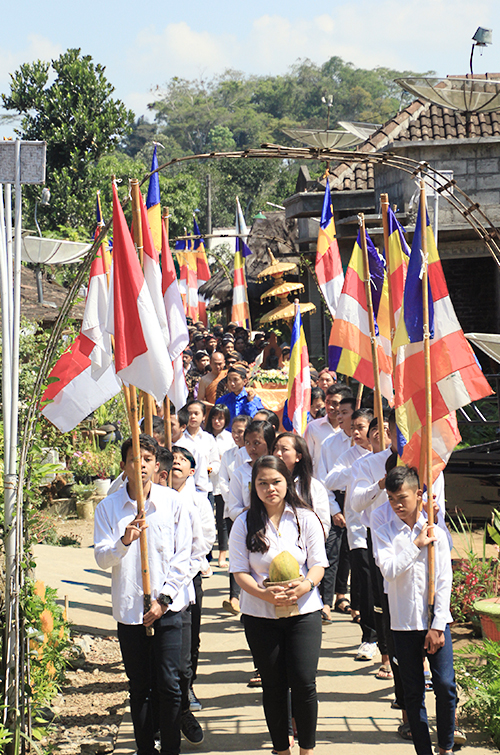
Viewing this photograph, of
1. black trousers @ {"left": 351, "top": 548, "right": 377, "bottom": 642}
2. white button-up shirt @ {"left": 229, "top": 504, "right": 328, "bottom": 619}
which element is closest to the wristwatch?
white button-up shirt @ {"left": 229, "top": 504, "right": 328, "bottom": 619}

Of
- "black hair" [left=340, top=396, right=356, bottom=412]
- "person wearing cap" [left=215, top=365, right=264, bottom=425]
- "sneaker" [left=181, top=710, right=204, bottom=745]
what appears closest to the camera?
"sneaker" [left=181, top=710, right=204, bottom=745]

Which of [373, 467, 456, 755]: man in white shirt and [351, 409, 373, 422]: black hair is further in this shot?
[351, 409, 373, 422]: black hair

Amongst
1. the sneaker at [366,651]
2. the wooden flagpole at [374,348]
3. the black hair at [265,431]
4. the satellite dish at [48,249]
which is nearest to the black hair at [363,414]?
the wooden flagpole at [374,348]

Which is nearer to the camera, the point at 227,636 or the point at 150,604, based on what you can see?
the point at 150,604

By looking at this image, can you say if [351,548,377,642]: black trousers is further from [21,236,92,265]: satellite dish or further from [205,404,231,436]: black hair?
[21,236,92,265]: satellite dish

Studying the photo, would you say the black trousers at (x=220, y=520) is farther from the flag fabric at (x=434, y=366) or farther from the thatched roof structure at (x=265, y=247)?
the thatched roof structure at (x=265, y=247)

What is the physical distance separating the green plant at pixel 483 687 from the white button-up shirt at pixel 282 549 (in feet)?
4.08

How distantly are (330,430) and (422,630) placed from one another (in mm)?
3449

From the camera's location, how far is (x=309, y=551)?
4.48 m

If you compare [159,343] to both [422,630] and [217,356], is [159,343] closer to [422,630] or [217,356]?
[422,630]

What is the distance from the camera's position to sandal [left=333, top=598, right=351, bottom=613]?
7730mm

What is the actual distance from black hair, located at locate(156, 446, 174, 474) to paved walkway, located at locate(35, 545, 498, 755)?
1666 mm

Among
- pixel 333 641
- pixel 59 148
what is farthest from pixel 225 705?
pixel 59 148

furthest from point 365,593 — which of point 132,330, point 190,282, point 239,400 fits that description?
point 190,282
